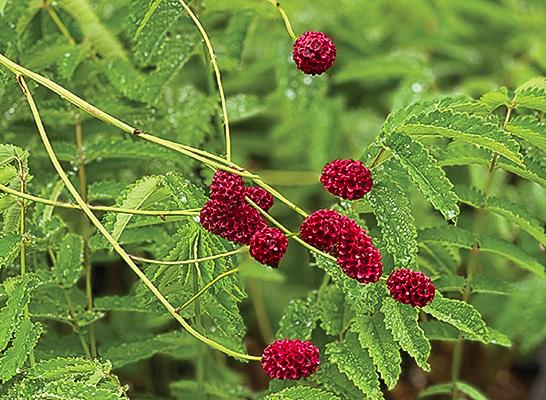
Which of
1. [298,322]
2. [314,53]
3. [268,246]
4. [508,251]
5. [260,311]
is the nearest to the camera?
[268,246]

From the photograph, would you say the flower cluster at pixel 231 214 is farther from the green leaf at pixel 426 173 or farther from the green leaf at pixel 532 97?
the green leaf at pixel 532 97

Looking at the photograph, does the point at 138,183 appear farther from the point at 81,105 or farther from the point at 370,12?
the point at 370,12

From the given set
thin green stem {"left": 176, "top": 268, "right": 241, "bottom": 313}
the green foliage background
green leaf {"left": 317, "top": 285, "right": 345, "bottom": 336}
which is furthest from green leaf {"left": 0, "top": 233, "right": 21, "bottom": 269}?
green leaf {"left": 317, "top": 285, "right": 345, "bottom": 336}

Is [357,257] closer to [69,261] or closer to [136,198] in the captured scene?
[136,198]

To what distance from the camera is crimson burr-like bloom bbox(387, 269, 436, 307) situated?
3.50 feet

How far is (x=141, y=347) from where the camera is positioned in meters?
1.49

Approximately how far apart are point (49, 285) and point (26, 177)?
0.92ft

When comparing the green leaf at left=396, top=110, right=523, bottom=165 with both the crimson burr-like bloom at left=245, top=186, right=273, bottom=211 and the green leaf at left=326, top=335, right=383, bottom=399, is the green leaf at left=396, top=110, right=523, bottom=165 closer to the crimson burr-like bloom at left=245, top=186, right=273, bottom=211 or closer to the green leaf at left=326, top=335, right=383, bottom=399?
the crimson burr-like bloom at left=245, top=186, right=273, bottom=211

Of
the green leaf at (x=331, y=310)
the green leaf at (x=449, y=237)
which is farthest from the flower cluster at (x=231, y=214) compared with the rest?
the green leaf at (x=449, y=237)

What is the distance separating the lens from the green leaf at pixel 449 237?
4.60 feet

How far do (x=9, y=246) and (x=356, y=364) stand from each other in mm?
466

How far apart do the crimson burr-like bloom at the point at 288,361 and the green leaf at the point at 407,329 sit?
155 millimetres

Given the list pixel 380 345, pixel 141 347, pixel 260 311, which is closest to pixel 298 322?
pixel 380 345

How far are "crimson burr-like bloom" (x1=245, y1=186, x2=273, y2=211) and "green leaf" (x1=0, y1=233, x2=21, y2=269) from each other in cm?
31
